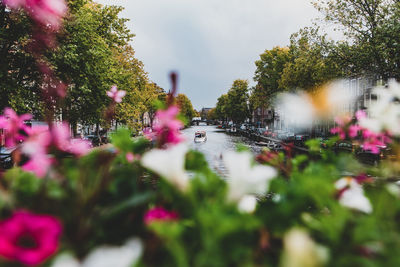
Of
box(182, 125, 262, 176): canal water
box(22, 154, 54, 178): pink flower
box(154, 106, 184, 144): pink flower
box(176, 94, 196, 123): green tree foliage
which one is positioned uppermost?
box(176, 94, 196, 123): green tree foliage

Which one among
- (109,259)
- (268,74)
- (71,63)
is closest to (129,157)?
(109,259)

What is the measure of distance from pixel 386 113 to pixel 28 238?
1.52 meters

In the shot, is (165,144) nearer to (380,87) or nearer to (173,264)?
(173,264)

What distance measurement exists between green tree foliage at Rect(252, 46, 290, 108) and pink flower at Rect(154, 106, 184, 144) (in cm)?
4394

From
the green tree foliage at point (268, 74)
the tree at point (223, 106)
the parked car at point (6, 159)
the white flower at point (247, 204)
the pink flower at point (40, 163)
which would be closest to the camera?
the white flower at point (247, 204)

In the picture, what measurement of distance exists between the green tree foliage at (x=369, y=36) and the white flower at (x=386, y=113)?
19856mm

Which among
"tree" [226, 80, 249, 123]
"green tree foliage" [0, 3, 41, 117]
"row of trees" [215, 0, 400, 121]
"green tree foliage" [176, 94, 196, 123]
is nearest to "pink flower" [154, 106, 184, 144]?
"green tree foliage" [176, 94, 196, 123]

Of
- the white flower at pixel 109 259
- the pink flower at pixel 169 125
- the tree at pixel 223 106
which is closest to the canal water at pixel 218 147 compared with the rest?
the pink flower at pixel 169 125

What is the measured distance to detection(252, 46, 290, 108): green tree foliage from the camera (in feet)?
145

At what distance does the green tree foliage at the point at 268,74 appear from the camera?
4412 cm

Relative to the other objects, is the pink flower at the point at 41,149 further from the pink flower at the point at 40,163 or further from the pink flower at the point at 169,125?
the pink flower at the point at 169,125

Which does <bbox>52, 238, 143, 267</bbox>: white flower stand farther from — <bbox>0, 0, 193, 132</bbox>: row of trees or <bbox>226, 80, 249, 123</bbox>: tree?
<bbox>226, 80, 249, 123</bbox>: tree

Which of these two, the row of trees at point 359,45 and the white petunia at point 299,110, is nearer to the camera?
the white petunia at point 299,110

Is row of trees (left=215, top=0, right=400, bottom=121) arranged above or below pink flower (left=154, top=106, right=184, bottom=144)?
above
